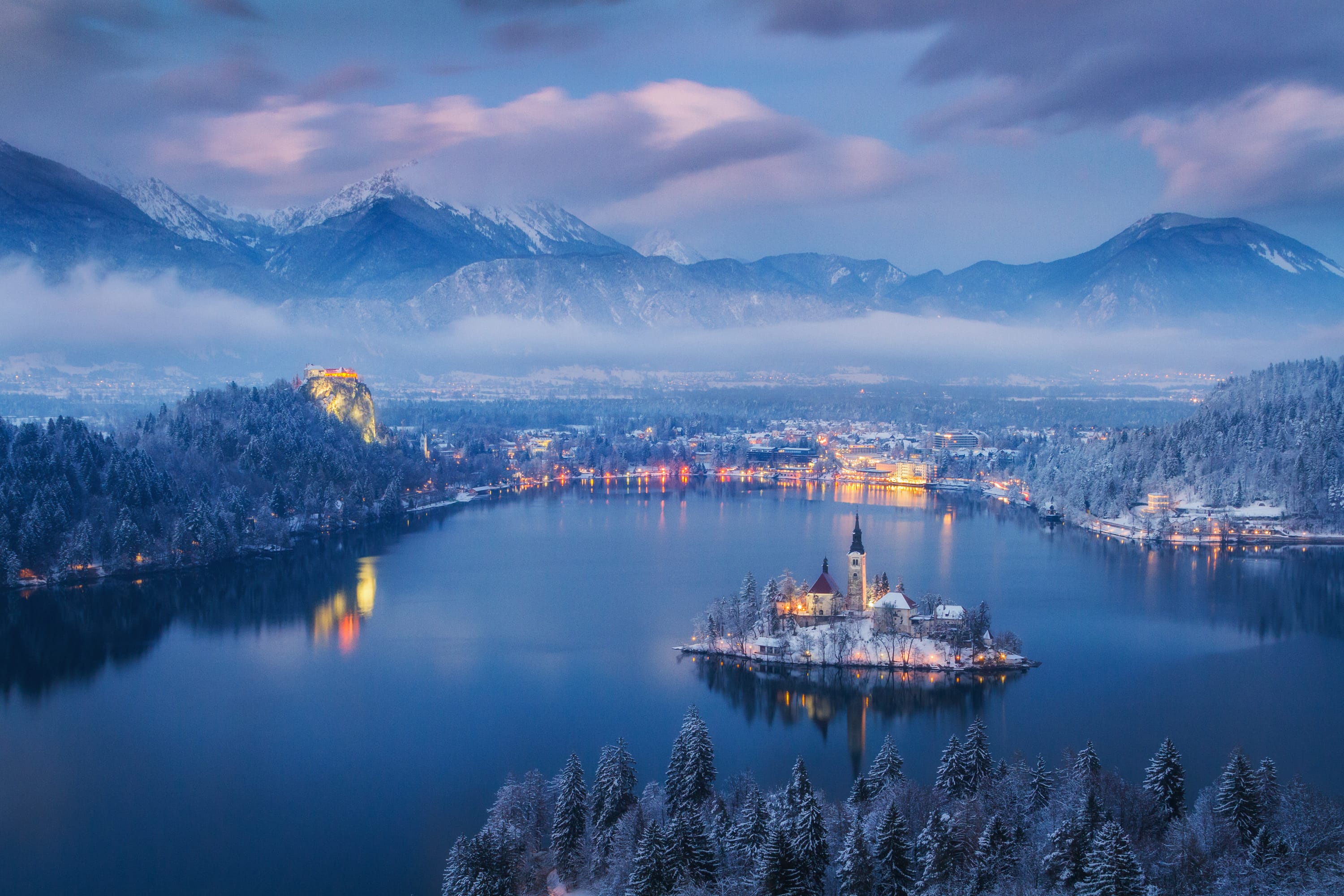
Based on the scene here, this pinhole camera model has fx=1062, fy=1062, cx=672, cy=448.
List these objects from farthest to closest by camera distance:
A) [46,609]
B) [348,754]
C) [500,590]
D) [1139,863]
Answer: [500,590]
[46,609]
[348,754]
[1139,863]

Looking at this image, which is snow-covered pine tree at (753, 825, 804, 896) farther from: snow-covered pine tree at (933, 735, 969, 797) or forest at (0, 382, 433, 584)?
forest at (0, 382, 433, 584)

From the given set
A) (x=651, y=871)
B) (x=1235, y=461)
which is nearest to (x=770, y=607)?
(x=651, y=871)

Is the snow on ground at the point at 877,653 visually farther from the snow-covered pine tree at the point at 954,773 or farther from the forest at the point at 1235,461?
the forest at the point at 1235,461

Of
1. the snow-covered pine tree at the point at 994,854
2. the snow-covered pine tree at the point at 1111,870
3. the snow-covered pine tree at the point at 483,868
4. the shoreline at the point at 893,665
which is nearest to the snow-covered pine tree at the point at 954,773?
the snow-covered pine tree at the point at 994,854

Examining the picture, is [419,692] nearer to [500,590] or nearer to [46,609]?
[500,590]

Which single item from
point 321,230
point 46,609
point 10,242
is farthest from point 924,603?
point 321,230

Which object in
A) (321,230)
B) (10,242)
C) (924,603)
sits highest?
(321,230)
